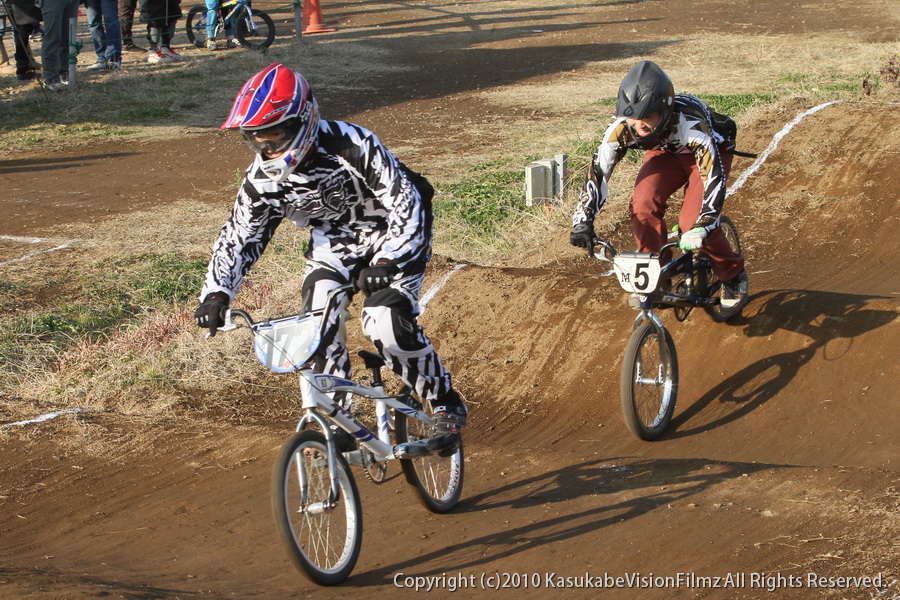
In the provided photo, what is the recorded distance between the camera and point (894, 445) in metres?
5.97

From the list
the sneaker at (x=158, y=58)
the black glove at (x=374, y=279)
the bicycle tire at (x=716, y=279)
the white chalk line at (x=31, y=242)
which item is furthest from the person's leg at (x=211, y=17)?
the black glove at (x=374, y=279)

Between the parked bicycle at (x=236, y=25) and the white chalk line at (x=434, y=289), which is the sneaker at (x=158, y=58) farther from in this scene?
the white chalk line at (x=434, y=289)

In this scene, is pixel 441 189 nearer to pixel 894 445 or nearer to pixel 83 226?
pixel 83 226

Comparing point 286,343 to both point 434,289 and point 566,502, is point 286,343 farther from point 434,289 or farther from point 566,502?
point 434,289

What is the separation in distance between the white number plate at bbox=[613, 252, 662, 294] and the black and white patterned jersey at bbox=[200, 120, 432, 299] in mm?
1736

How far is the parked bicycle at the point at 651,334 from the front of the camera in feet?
19.5

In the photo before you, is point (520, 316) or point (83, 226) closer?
point (520, 316)

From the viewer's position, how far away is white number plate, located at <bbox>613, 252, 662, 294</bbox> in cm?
593

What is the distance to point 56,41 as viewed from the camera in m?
17.2

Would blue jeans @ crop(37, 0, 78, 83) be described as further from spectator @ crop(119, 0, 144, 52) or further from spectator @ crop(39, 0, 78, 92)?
spectator @ crop(119, 0, 144, 52)

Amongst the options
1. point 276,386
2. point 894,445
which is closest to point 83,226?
point 276,386

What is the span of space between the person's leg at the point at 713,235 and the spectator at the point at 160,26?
15622mm

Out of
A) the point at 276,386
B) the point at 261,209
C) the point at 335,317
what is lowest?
the point at 276,386

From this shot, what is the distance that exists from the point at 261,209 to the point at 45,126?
13.2 meters
